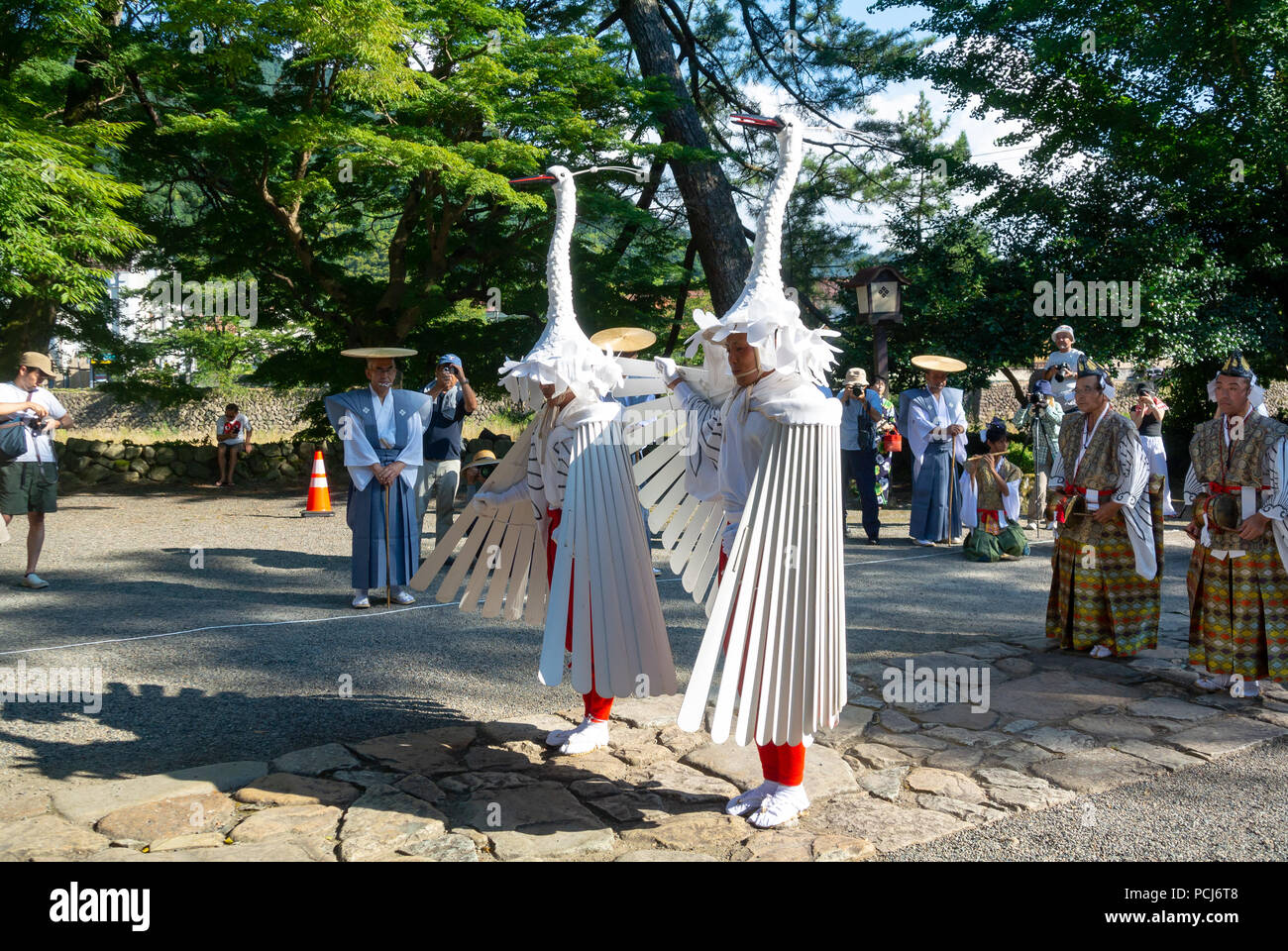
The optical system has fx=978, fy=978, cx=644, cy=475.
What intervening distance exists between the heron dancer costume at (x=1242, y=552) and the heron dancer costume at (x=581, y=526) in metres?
2.81

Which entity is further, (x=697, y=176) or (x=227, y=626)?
(x=697, y=176)

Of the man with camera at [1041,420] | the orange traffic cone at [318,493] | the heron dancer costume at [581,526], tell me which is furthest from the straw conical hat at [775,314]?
the orange traffic cone at [318,493]

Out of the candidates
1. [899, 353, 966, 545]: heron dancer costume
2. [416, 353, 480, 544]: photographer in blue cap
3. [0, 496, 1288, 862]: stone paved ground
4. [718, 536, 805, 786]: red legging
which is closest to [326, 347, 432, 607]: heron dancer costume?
[0, 496, 1288, 862]: stone paved ground

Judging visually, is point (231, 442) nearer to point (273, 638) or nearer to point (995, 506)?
point (273, 638)

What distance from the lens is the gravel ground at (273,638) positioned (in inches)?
155

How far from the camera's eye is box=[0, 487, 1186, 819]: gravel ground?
394cm

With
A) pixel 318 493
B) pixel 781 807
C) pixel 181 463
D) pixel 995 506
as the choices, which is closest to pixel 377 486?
pixel 781 807

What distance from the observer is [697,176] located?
12.9 metres

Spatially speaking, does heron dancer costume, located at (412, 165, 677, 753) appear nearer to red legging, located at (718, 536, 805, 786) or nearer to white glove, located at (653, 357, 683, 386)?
white glove, located at (653, 357, 683, 386)

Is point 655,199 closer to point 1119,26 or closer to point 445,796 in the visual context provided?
point 1119,26

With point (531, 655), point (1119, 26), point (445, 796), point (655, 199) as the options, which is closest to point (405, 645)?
point (531, 655)

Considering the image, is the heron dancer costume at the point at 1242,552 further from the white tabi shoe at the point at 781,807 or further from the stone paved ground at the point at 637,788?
the white tabi shoe at the point at 781,807

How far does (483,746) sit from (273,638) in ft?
6.97

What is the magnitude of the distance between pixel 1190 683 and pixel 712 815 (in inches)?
113
